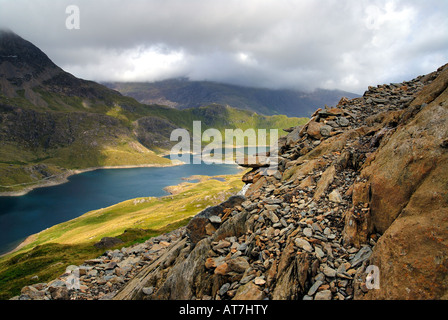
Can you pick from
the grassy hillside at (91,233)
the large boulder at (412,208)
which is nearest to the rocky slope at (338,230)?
the large boulder at (412,208)

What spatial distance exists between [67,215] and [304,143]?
193 meters

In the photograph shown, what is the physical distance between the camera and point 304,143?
21875 mm

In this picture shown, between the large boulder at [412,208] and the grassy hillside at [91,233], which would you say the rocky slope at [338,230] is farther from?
the grassy hillside at [91,233]

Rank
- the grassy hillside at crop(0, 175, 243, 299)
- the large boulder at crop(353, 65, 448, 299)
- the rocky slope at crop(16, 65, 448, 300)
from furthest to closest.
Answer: the grassy hillside at crop(0, 175, 243, 299) → the rocky slope at crop(16, 65, 448, 300) → the large boulder at crop(353, 65, 448, 299)

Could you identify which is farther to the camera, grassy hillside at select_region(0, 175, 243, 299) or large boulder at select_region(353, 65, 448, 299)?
grassy hillside at select_region(0, 175, 243, 299)

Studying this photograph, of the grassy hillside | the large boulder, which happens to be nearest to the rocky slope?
the large boulder

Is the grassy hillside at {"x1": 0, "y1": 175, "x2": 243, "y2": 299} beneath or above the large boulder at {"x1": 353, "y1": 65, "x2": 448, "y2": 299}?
beneath

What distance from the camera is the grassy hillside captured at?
156 feet

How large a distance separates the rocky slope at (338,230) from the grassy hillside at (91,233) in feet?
116

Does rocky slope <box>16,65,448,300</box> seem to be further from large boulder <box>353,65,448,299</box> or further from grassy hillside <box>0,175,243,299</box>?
grassy hillside <box>0,175,243,299</box>

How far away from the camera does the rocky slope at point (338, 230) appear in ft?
26.3

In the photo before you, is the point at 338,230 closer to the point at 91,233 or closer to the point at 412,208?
the point at 412,208

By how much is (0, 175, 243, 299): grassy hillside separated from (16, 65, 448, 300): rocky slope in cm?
3530
